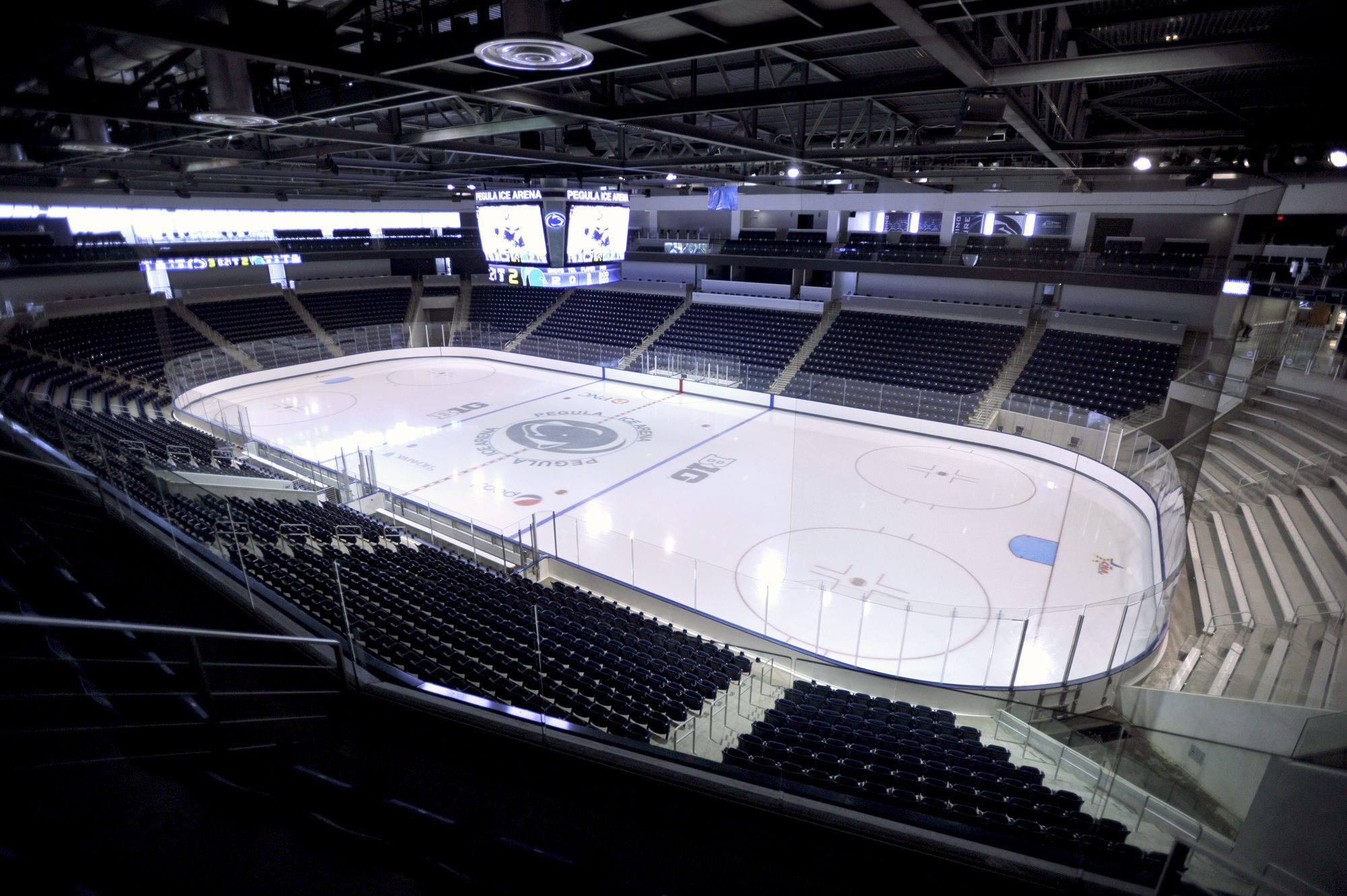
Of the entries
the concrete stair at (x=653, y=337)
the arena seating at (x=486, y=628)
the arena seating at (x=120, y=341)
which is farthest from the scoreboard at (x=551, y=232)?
the arena seating at (x=120, y=341)

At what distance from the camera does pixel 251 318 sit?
27.9m

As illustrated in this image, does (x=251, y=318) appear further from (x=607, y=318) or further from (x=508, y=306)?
(x=607, y=318)

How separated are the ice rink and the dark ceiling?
5745mm

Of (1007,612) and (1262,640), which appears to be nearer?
(1262,640)

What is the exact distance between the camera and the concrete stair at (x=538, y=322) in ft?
93.2

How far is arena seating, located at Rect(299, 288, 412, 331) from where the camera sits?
30156 millimetres

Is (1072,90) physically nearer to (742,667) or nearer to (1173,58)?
(1173,58)

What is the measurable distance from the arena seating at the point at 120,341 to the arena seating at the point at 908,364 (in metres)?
22.1

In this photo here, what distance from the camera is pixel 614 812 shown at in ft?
11.7

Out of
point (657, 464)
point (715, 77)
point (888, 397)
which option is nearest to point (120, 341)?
point (657, 464)

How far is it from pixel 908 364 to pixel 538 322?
17.3 metres

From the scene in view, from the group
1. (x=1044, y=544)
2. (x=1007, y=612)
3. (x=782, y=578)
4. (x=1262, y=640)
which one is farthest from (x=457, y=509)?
(x=1262, y=640)

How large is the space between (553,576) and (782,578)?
156 inches

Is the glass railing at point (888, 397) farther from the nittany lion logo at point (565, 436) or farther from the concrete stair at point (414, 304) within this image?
the concrete stair at point (414, 304)
